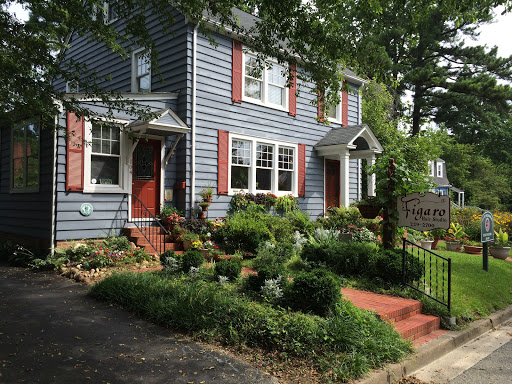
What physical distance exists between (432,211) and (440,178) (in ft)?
119

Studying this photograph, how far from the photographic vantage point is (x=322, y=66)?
20.6 feet

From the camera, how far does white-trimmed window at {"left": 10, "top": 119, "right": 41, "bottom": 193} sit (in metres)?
9.65

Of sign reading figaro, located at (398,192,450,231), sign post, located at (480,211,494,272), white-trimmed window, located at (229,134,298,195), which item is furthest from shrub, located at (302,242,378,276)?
white-trimmed window, located at (229,134,298,195)

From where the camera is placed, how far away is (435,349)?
469cm

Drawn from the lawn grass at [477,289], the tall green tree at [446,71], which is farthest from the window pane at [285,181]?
the tall green tree at [446,71]

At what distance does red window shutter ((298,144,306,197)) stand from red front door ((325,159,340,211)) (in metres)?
1.40

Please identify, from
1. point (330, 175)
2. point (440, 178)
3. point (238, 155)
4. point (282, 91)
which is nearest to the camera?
point (238, 155)

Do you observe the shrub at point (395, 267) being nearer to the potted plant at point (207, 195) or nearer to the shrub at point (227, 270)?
the shrub at point (227, 270)

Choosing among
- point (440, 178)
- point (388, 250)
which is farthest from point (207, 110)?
point (440, 178)

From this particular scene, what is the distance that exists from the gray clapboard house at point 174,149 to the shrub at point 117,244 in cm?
47

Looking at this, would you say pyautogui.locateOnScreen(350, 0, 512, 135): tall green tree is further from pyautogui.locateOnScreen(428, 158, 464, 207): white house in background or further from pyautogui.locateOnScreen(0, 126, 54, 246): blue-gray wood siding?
pyautogui.locateOnScreen(0, 126, 54, 246): blue-gray wood siding

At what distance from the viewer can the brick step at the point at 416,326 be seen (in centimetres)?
485

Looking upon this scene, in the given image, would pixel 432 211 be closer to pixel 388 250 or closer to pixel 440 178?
pixel 388 250

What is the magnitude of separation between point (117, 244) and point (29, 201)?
2.97m
